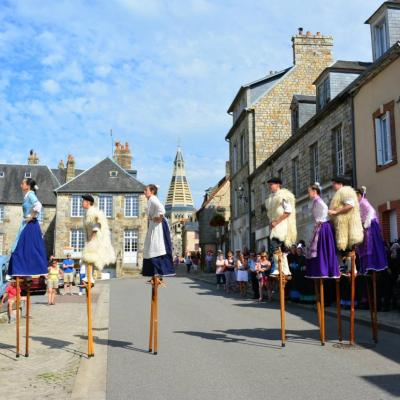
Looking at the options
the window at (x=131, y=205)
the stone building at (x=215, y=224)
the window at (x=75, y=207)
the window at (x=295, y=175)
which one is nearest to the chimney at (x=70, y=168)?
the window at (x=75, y=207)

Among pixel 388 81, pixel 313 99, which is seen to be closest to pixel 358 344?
pixel 388 81

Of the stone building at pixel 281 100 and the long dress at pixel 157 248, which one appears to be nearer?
the long dress at pixel 157 248

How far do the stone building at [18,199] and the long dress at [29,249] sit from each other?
143 ft

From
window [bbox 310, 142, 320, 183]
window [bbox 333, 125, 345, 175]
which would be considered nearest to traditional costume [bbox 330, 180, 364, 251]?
window [bbox 333, 125, 345, 175]

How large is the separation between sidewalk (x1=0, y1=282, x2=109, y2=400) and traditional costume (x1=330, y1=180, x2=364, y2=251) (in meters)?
3.83

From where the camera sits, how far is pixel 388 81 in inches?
596

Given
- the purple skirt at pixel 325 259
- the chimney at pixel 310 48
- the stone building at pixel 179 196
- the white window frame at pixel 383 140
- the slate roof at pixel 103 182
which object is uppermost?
the stone building at pixel 179 196

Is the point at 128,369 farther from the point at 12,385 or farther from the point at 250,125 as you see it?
the point at 250,125

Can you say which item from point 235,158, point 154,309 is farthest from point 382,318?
point 235,158

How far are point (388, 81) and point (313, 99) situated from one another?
1277cm

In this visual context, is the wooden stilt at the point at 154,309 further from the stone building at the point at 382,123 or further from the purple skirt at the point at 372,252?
the stone building at the point at 382,123

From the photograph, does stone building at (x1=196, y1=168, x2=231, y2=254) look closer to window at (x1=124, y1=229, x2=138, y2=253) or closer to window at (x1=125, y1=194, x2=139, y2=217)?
window at (x1=124, y1=229, x2=138, y2=253)

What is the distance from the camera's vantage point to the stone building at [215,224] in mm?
41531

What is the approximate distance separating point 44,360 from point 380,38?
637 inches
